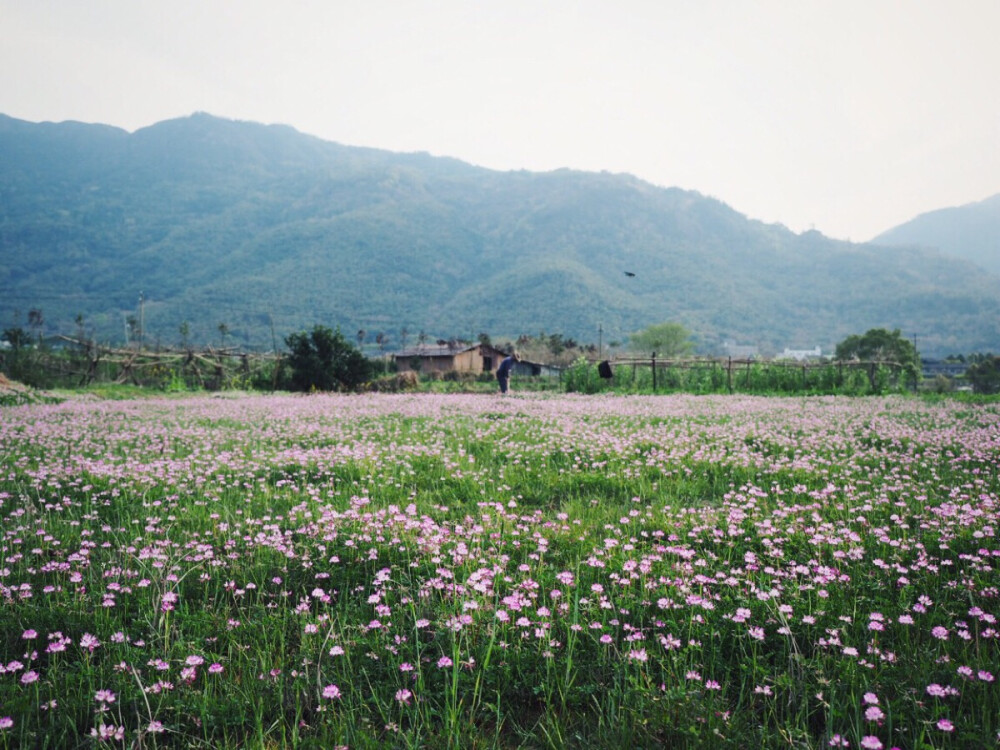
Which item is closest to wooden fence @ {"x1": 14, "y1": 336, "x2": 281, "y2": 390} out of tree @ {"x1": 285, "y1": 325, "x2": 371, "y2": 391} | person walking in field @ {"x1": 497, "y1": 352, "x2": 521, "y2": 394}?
tree @ {"x1": 285, "y1": 325, "x2": 371, "y2": 391}

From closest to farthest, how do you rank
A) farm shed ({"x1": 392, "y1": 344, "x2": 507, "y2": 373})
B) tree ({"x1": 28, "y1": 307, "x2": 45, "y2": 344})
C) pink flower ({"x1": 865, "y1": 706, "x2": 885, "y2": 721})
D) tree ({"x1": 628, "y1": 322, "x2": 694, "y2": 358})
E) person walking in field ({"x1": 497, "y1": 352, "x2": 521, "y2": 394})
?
1. pink flower ({"x1": 865, "y1": 706, "x2": 885, "y2": 721})
2. person walking in field ({"x1": 497, "y1": 352, "x2": 521, "y2": 394})
3. farm shed ({"x1": 392, "y1": 344, "x2": 507, "y2": 373})
4. tree ({"x1": 28, "y1": 307, "x2": 45, "y2": 344})
5. tree ({"x1": 628, "y1": 322, "x2": 694, "y2": 358})

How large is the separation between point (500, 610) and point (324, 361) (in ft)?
93.5

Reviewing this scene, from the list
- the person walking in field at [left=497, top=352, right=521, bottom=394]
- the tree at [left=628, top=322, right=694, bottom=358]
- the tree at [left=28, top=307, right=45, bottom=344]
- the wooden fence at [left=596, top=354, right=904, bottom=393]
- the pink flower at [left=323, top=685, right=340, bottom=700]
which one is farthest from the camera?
the tree at [left=628, top=322, right=694, bottom=358]

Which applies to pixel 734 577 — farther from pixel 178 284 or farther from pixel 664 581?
pixel 178 284

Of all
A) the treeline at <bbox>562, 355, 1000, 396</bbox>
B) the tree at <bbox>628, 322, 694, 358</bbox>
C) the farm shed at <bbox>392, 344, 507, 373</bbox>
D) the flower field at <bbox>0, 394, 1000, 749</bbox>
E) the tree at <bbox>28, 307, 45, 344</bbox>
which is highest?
the tree at <bbox>28, 307, 45, 344</bbox>

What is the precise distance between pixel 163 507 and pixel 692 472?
19.8 ft

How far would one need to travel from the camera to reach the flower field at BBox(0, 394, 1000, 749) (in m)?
2.27

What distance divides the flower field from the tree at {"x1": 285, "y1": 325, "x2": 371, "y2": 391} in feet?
76.3

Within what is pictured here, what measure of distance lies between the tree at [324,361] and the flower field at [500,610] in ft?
76.3

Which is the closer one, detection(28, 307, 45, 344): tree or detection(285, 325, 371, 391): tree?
detection(285, 325, 371, 391): tree

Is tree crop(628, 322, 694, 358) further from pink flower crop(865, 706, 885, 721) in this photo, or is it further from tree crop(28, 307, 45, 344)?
pink flower crop(865, 706, 885, 721)

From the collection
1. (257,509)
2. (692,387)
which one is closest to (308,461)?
(257,509)

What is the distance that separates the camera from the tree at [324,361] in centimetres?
2952

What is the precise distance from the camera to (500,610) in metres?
3.04
